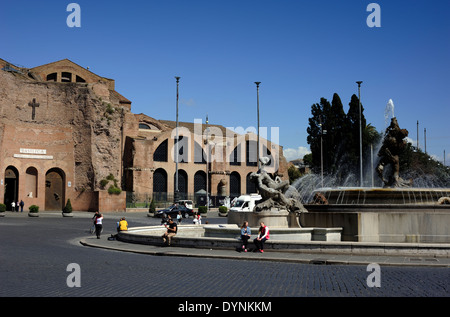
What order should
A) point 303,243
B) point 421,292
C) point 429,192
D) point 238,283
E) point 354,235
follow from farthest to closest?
point 429,192, point 354,235, point 303,243, point 238,283, point 421,292

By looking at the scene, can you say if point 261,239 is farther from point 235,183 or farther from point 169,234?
point 235,183

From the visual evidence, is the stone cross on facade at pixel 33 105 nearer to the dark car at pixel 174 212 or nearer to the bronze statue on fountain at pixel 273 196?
the dark car at pixel 174 212

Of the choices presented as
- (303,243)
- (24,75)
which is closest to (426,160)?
(24,75)

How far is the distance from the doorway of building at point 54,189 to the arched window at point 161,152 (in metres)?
17.2

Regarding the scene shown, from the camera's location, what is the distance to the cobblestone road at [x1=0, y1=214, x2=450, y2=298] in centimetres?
897

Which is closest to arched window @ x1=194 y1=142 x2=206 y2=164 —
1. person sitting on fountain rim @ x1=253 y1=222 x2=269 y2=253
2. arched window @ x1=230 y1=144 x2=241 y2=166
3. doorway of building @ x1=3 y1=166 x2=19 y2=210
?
arched window @ x1=230 y1=144 x2=241 y2=166

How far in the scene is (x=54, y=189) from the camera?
50.1m

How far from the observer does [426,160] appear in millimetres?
65688

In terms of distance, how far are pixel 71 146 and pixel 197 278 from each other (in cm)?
4369

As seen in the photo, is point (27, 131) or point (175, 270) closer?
point (175, 270)

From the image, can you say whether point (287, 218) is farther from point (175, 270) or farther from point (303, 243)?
point (175, 270)

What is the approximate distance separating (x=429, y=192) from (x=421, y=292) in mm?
10647

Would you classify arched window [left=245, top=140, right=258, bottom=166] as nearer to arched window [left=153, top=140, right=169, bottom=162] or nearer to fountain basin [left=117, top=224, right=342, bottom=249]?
arched window [left=153, top=140, right=169, bottom=162]

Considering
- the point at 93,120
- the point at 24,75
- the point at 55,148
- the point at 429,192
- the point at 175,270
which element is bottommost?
the point at 175,270
